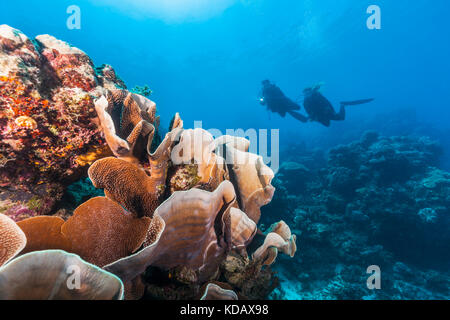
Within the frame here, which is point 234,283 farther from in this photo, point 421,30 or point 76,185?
point 421,30

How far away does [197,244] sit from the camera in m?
1.75

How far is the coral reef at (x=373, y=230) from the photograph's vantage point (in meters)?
5.65

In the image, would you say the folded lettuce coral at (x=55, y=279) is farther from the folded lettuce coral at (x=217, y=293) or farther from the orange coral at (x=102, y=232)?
the folded lettuce coral at (x=217, y=293)

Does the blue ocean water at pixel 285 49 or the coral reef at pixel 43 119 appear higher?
the blue ocean water at pixel 285 49

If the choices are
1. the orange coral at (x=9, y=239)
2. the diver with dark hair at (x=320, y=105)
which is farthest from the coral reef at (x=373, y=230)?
the orange coral at (x=9, y=239)

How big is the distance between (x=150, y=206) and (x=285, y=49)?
2623 inches

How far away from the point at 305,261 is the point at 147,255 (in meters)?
6.38

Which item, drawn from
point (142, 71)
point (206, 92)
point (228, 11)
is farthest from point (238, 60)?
point (142, 71)

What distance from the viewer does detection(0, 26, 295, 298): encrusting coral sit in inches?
57.4

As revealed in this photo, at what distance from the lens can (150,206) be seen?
1.92 meters

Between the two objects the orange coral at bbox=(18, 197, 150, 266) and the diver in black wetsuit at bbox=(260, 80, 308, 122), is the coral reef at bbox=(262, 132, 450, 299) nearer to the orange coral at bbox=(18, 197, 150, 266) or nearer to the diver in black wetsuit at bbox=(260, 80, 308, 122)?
the orange coral at bbox=(18, 197, 150, 266)

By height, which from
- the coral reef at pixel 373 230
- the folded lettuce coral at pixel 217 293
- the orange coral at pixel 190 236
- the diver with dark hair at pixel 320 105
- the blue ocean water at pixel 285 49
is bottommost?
the coral reef at pixel 373 230

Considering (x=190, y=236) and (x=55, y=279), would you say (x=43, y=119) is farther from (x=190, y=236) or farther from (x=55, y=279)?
(x=190, y=236)

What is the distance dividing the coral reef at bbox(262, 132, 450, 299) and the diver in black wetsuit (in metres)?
4.32
